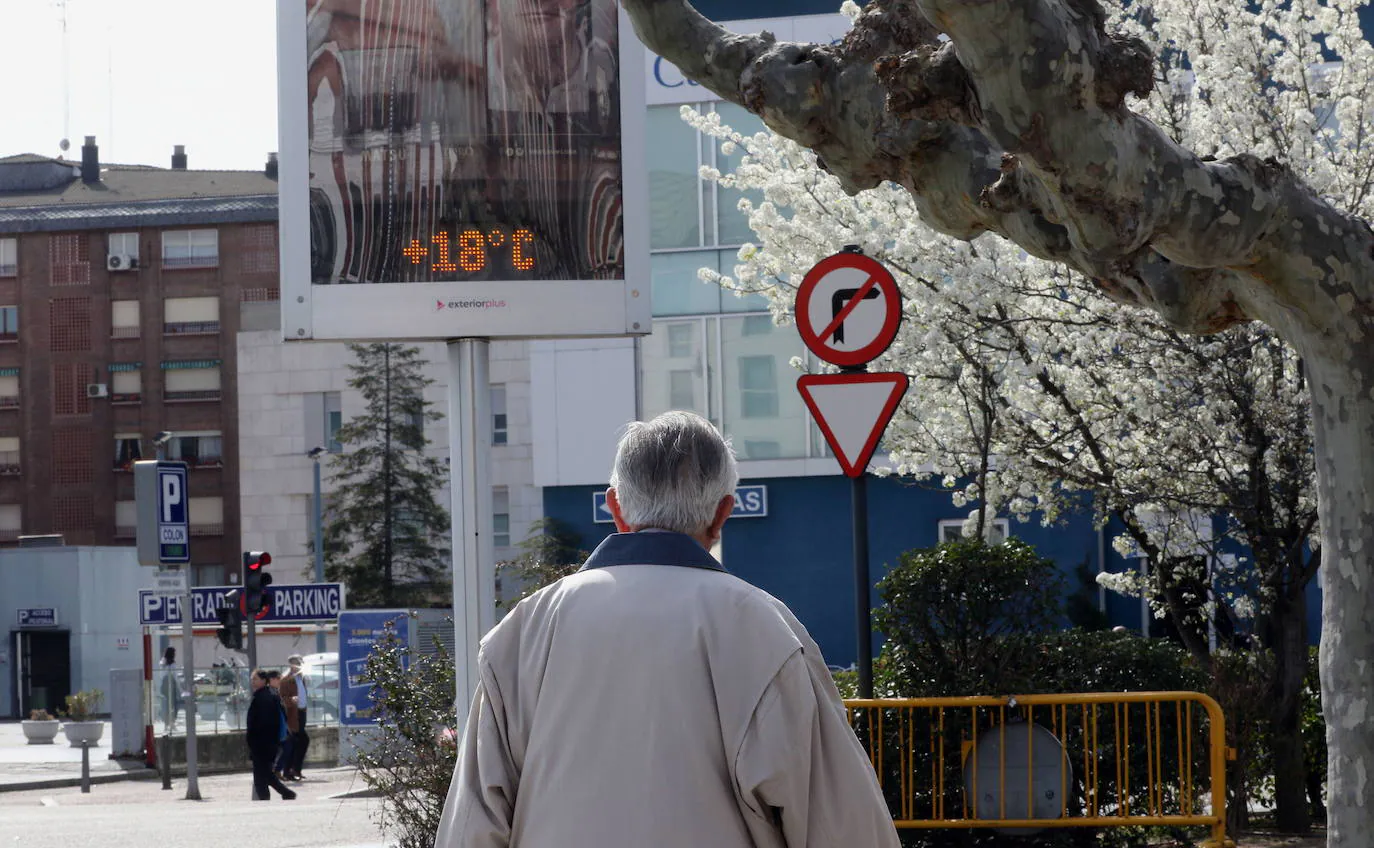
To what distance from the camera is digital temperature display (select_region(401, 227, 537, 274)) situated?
7516 mm

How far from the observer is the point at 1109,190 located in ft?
17.8

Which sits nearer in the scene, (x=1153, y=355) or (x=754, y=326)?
(x=1153, y=355)

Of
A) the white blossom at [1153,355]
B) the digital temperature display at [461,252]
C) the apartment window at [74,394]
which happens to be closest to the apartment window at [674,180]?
the white blossom at [1153,355]

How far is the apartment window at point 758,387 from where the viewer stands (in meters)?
31.4

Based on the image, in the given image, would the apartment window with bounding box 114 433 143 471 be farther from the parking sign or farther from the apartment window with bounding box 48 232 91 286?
the parking sign

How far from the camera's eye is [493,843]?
3.33 m

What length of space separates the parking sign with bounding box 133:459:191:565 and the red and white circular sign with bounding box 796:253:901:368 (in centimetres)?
1400

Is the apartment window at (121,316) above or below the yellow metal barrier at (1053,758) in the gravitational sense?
above

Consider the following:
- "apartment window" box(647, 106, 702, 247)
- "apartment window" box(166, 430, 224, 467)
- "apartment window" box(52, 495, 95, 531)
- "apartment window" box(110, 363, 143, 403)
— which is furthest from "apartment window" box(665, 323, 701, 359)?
"apartment window" box(52, 495, 95, 531)

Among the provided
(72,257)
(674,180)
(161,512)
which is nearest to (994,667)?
(161,512)

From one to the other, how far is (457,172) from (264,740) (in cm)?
1627

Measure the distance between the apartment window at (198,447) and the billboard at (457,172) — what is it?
70446 mm

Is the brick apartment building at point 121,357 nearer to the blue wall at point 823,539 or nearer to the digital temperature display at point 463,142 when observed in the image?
the blue wall at point 823,539

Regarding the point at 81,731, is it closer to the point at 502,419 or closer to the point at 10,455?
the point at 502,419
